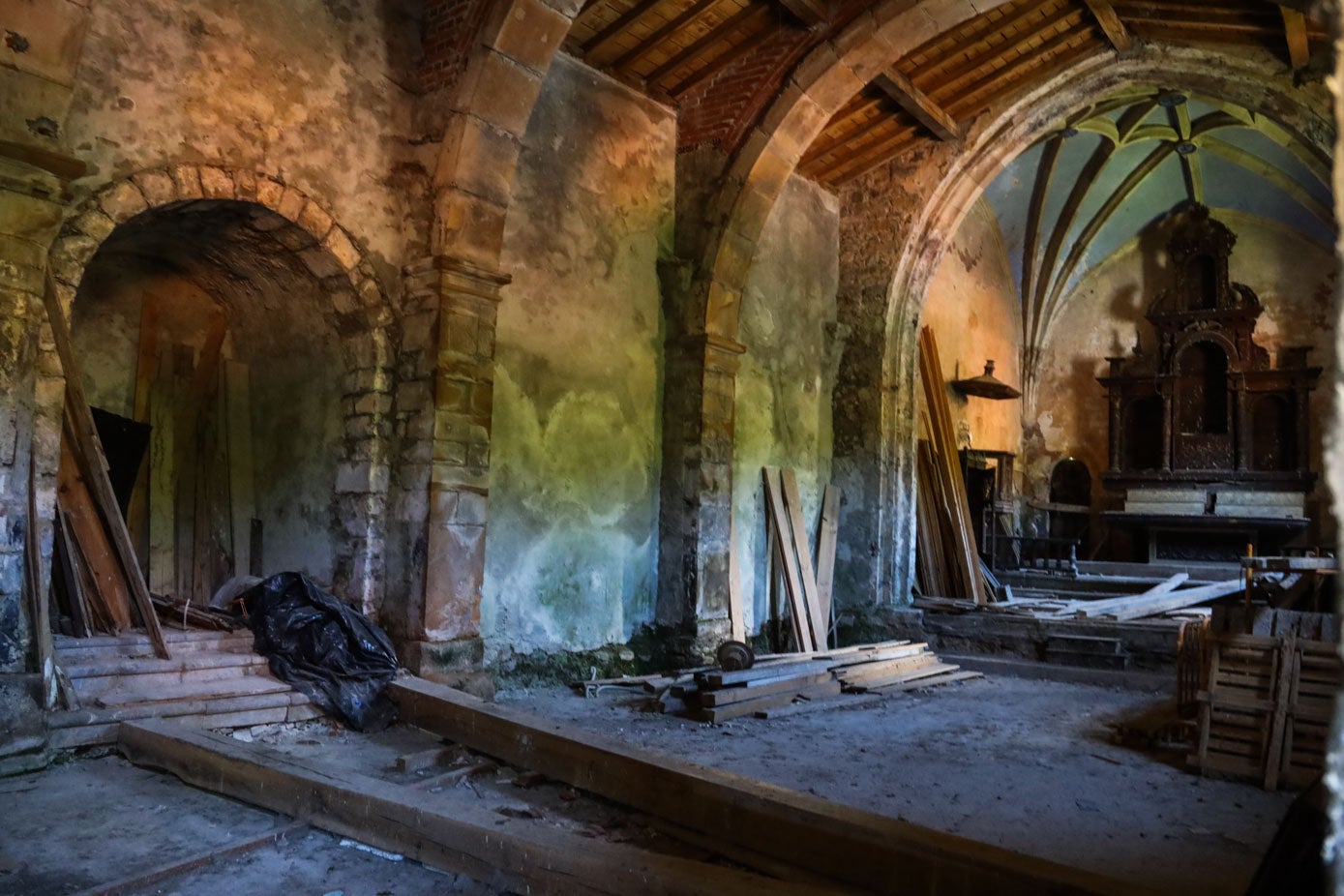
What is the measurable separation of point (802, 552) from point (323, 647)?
14.9 ft

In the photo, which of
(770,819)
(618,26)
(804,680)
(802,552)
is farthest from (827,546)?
(770,819)

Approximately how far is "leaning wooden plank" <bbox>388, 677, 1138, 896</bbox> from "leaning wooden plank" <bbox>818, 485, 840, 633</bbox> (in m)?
4.73

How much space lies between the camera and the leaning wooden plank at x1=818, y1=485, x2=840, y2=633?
856 cm

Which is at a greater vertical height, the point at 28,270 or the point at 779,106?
the point at 779,106

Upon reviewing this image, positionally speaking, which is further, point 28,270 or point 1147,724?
point 1147,724

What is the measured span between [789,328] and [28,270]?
6.02 metres

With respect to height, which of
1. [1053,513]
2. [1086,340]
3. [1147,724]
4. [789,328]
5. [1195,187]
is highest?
[1195,187]

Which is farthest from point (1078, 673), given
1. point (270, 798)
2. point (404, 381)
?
point (270, 798)

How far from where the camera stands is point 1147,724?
18.5 ft

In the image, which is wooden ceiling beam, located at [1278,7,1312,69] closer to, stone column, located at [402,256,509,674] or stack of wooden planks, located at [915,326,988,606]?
stack of wooden planks, located at [915,326,988,606]

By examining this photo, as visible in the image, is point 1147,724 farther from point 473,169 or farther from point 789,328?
point 473,169

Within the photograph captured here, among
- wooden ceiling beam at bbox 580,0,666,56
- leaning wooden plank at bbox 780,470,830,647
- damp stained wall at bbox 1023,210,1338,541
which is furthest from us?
damp stained wall at bbox 1023,210,1338,541

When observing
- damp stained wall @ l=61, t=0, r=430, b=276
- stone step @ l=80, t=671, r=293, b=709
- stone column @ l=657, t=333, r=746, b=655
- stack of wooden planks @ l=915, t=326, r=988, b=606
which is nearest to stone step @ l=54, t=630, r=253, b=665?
stone step @ l=80, t=671, r=293, b=709

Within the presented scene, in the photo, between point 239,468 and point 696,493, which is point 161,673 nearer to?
point 239,468
